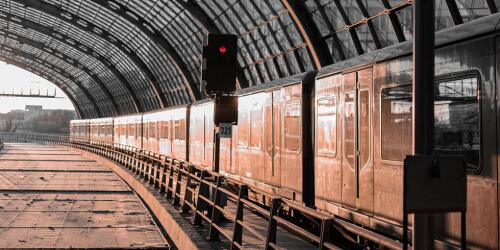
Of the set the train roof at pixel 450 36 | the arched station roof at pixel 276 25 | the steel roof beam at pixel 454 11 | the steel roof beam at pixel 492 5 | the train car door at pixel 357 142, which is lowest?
the train car door at pixel 357 142

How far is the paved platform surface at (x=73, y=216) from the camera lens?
42.7 feet

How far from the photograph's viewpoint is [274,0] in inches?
1121

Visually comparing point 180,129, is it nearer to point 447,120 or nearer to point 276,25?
point 276,25

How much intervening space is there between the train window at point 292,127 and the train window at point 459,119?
5.99 meters

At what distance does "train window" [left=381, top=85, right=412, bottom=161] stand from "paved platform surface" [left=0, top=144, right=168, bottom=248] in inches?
224

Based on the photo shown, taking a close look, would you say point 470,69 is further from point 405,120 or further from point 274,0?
point 274,0

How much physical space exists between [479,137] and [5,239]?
9.71 m

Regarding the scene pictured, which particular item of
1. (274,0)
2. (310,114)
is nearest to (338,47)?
(274,0)

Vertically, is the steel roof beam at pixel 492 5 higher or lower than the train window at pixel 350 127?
higher

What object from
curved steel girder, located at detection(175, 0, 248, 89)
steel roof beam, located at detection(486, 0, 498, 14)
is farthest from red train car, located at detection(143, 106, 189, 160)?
steel roof beam, located at detection(486, 0, 498, 14)

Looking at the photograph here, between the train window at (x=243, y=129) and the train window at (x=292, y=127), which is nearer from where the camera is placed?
the train window at (x=292, y=127)

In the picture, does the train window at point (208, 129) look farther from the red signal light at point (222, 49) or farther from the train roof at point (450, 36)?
the train roof at point (450, 36)

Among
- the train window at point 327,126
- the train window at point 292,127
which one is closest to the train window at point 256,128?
the train window at point 292,127

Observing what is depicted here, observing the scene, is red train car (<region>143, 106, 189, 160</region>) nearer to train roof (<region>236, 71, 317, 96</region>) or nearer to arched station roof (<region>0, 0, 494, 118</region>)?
arched station roof (<region>0, 0, 494, 118</region>)
